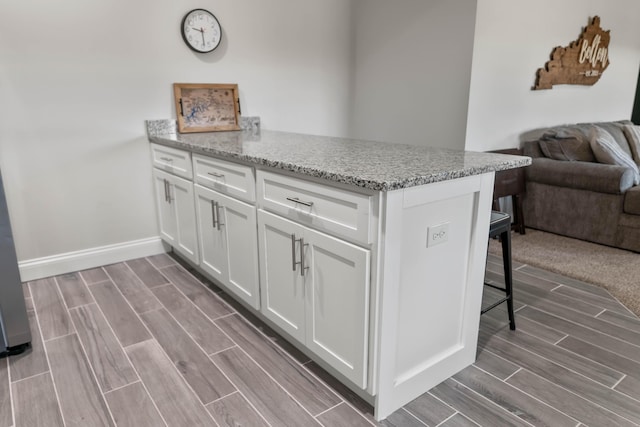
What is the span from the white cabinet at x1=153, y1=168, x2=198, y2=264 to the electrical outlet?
1.58m

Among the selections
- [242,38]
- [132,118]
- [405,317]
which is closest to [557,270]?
[405,317]

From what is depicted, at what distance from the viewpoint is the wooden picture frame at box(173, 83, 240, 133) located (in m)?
3.07

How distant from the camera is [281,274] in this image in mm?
1903

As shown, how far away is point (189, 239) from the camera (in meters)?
2.77

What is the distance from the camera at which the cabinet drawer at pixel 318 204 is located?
4.67ft

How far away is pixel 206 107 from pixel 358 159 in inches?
70.5

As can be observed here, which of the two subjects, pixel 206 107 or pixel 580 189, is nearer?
pixel 206 107

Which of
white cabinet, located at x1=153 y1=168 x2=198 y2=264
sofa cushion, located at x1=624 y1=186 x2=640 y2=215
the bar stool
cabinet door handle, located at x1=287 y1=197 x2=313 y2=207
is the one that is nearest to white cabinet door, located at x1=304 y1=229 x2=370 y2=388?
cabinet door handle, located at x1=287 y1=197 x2=313 y2=207

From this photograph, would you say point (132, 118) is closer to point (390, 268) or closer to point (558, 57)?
point (390, 268)

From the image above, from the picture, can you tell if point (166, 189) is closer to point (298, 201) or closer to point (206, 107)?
point (206, 107)

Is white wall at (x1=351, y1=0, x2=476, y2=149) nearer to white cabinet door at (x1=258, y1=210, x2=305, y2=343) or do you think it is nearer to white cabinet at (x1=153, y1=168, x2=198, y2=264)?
white cabinet at (x1=153, y1=168, x2=198, y2=264)

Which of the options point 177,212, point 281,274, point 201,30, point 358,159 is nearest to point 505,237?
point 358,159

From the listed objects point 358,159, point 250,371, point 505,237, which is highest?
point 358,159

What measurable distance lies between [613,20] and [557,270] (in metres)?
3.11
